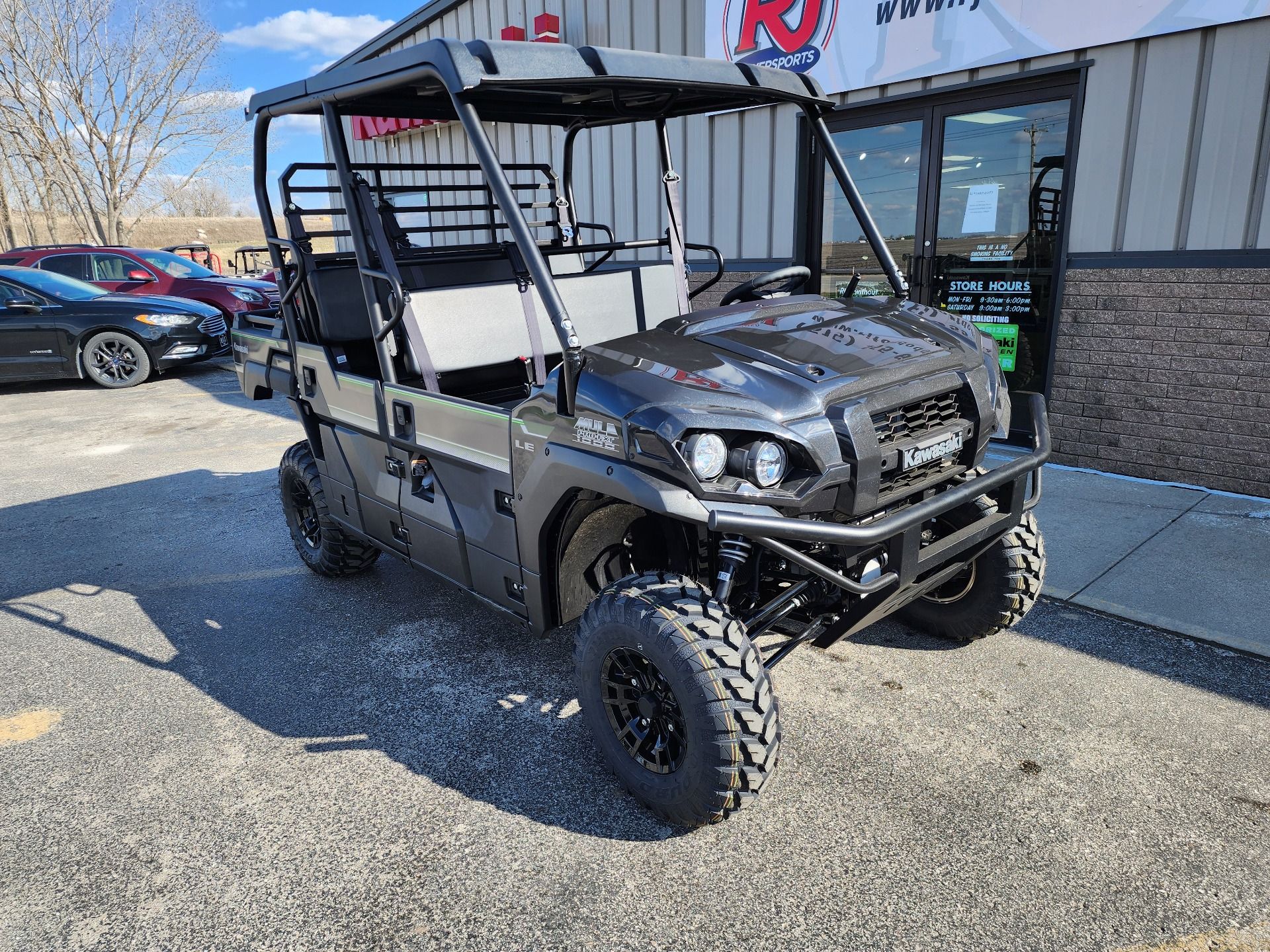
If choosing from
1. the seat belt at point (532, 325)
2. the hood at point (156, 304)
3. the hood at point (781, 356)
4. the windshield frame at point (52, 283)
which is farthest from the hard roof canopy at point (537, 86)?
the windshield frame at point (52, 283)

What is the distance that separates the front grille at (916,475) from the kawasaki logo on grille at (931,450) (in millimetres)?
19

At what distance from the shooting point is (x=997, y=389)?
295 centimetres

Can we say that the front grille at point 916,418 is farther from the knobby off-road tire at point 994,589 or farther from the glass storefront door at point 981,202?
the glass storefront door at point 981,202

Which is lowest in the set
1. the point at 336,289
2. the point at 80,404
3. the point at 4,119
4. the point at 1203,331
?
the point at 80,404

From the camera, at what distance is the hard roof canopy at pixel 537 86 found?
2.55 m

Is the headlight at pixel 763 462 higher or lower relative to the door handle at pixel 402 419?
higher

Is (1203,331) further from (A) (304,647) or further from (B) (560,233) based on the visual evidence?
(A) (304,647)

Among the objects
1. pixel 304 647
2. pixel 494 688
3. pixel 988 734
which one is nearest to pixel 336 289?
pixel 304 647

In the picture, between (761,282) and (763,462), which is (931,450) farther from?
(761,282)

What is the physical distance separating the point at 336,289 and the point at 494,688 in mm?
1909

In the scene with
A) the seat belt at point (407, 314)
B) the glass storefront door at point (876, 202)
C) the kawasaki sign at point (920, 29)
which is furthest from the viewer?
the glass storefront door at point (876, 202)

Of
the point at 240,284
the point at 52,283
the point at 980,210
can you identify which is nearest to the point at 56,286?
the point at 52,283

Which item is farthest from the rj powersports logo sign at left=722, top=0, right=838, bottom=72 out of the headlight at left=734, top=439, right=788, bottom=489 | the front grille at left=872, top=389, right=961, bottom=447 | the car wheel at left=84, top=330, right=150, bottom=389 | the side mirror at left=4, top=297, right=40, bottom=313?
the side mirror at left=4, top=297, right=40, bottom=313

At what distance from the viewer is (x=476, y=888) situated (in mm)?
2367
